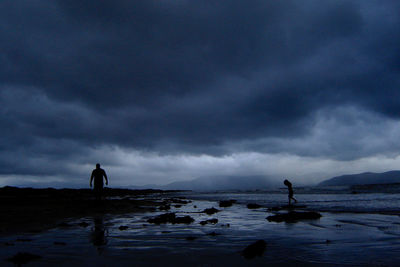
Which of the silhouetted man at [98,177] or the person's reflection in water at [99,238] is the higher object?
the silhouetted man at [98,177]

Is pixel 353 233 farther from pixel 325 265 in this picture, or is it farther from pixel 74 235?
pixel 74 235

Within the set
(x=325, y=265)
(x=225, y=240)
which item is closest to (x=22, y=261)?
(x=225, y=240)

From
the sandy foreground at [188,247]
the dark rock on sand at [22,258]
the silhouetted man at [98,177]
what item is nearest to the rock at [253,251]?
the sandy foreground at [188,247]

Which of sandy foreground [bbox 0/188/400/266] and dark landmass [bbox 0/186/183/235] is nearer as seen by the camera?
sandy foreground [bbox 0/188/400/266]

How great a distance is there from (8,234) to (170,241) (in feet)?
17.7

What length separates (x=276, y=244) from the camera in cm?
726

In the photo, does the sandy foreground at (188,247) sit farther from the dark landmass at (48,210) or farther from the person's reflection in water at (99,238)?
the dark landmass at (48,210)

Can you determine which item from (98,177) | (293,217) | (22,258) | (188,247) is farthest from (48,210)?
(293,217)

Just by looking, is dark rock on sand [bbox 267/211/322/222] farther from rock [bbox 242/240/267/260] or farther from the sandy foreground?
rock [bbox 242/240/267/260]

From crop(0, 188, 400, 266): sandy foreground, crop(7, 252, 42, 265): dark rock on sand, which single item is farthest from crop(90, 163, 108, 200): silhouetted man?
crop(7, 252, 42, 265): dark rock on sand

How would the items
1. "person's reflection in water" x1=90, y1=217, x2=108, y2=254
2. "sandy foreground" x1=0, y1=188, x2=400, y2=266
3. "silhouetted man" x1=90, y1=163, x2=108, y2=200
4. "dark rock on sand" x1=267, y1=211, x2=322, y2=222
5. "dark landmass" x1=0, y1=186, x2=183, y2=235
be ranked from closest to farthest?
"sandy foreground" x1=0, y1=188, x2=400, y2=266
"person's reflection in water" x1=90, y1=217, x2=108, y2=254
"dark landmass" x1=0, y1=186, x2=183, y2=235
"dark rock on sand" x1=267, y1=211, x2=322, y2=222
"silhouetted man" x1=90, y1=163, x2=108, y2=200

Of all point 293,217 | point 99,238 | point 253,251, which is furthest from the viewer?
point 293,217

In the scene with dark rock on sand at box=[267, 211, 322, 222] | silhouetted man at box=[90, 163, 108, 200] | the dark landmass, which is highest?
silhouetted man at box=[90, 163, 108, 200]

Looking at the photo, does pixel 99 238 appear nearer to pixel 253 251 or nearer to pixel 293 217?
pixel 253 251
